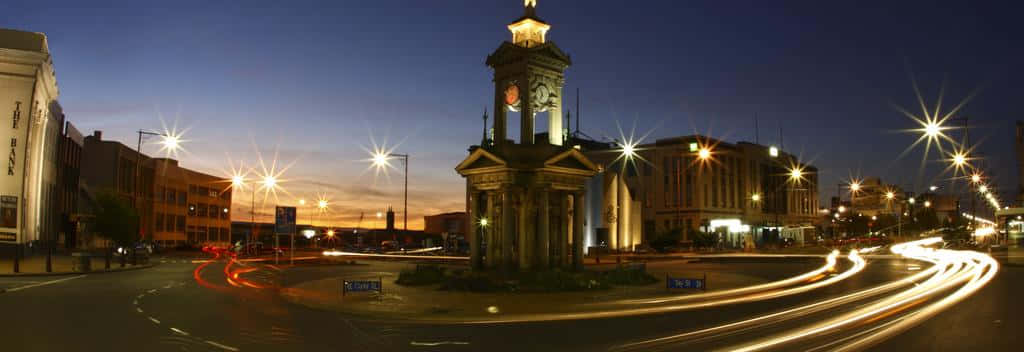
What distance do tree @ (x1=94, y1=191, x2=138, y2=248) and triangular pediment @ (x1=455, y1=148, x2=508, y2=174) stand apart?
127ft

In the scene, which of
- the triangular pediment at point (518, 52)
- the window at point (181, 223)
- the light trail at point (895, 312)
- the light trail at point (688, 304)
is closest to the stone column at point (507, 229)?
the triangular pediment at point (518, 52)

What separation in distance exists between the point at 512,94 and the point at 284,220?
10.4 meters

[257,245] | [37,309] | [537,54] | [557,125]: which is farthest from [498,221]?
[257,245]

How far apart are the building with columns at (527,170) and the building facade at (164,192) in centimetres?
6425

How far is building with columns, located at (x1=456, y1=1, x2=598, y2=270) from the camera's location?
96.7ft

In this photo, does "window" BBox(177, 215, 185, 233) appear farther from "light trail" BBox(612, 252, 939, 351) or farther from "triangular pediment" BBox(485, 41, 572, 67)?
"light trail" BBox(612, 252, 939, 351)

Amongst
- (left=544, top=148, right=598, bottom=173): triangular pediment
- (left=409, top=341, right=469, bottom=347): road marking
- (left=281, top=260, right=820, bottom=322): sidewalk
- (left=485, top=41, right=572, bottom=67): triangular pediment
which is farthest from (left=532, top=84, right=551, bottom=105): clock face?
(left=409, top=341, right=469, bottom=347): road marking

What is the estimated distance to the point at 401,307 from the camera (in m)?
21.8

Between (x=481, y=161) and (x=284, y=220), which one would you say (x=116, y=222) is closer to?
(x=284, y=220)

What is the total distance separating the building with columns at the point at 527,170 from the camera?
29.5 metres

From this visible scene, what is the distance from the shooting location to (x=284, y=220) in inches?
1085

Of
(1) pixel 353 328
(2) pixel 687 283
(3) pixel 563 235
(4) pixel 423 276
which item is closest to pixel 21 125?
(4) pixel 423 276

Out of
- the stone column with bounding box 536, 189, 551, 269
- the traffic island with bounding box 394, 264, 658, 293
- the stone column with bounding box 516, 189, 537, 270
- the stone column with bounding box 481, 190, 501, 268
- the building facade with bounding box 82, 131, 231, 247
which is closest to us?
the traffic island with bounding box 394, 264, 658, 293

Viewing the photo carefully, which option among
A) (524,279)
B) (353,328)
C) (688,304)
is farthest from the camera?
(524,279)
